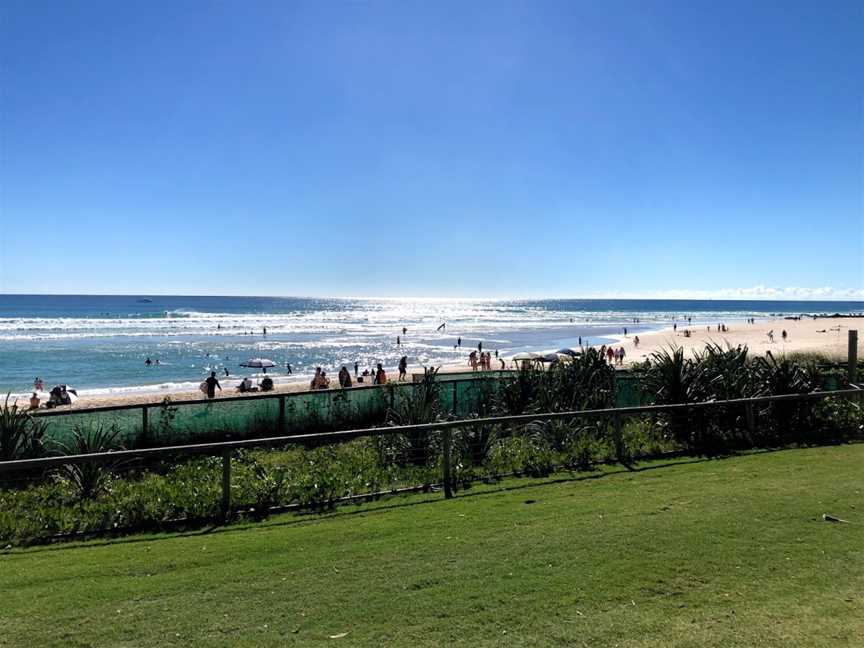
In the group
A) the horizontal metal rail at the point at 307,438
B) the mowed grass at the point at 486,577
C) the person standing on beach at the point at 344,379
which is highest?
the horizontal metal rail at the point at 307,438

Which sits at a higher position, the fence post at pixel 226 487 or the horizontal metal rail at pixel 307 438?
the horizontal metal rail at pixel 307 438

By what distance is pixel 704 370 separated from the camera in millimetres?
9664

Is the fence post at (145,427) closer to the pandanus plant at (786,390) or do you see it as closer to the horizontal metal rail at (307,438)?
the horizontal metal rail at (307,438)

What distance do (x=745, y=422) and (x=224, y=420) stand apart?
8.45 metres

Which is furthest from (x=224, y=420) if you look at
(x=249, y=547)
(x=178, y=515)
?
(x=249, y=547)

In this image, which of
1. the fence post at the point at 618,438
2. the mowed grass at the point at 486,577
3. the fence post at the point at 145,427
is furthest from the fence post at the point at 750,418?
the fence post at the point at 145,427

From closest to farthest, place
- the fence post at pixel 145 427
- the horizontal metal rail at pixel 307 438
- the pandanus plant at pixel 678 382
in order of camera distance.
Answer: the horizontal metal rail at pixel 307 438 → the pandanus plant at pixel 678 382 → the fence post at pixel 145 427

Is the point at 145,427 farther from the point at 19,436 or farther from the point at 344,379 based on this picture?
the point at 344,379

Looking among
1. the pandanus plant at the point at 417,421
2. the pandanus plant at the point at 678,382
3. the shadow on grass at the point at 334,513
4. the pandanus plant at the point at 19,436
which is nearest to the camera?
the shadow on grass at the point at 334,513

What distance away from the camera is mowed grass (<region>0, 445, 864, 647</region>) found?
3361 millimetres

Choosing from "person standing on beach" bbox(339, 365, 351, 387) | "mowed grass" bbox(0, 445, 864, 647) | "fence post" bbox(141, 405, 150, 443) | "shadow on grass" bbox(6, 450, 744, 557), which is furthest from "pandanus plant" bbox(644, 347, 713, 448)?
"person standing on beach" bbox(339, 365, 351, 387)

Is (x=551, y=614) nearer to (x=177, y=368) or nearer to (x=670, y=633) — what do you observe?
(x=670, y=633)

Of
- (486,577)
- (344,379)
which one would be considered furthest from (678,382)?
(344,379)

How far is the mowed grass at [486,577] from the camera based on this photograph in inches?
132
